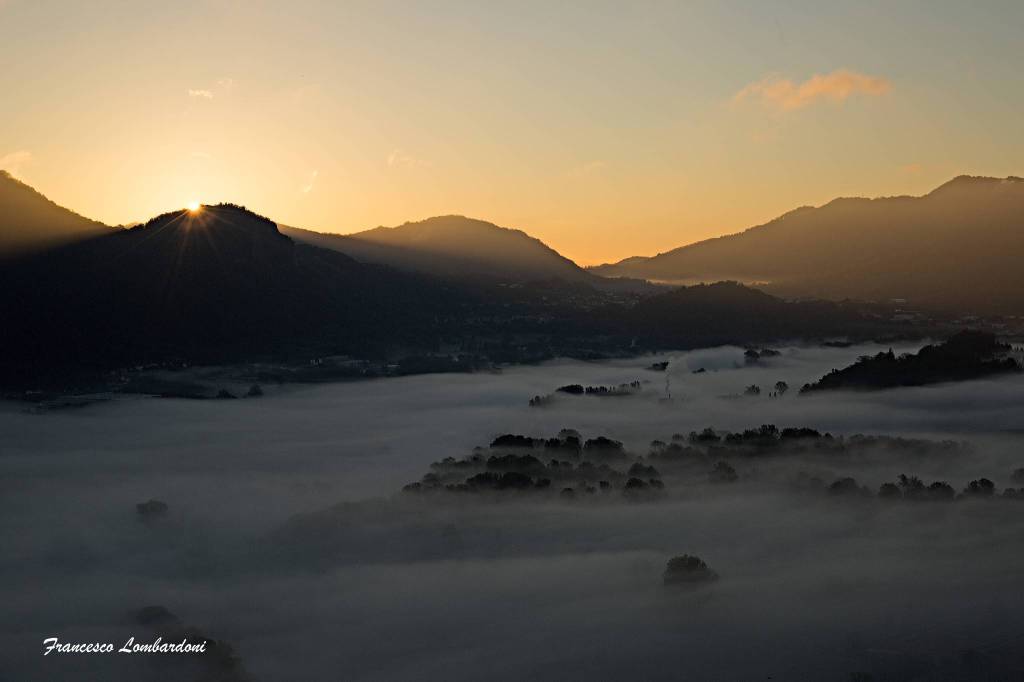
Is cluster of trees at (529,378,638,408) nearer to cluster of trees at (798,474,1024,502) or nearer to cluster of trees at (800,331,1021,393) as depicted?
cluster of trees at (800,331,1021,393)

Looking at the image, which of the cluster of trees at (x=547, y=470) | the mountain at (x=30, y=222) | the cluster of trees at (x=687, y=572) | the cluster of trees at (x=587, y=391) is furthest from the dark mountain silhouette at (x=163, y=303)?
the cluster of trees at (x=687, y=572)

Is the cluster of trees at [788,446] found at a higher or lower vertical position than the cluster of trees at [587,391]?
lower

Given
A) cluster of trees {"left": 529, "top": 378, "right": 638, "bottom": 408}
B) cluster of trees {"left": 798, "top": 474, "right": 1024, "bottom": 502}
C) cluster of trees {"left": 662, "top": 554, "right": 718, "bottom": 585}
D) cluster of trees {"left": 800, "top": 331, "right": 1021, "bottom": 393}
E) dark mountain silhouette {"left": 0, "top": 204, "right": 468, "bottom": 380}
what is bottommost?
cluster of trees {"left": 662, "top": 554, "right": 718, "bottom": 585}

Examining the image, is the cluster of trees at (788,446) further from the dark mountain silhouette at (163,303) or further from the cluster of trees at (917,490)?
the dark mountain silhouette at (163,303)

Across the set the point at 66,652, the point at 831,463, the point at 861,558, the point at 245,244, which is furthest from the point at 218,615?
the point at 245,244

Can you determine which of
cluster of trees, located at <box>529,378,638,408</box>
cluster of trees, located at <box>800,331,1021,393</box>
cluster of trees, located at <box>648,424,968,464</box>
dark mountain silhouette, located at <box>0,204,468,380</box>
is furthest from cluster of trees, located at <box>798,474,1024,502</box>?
dark mountain silhouette, located at <box>0,204,468,380</box>

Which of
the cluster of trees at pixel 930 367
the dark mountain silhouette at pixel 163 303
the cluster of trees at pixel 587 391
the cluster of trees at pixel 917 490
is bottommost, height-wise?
the cluster of trees at pixel 917 490

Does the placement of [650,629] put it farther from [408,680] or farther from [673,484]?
[673,484]
